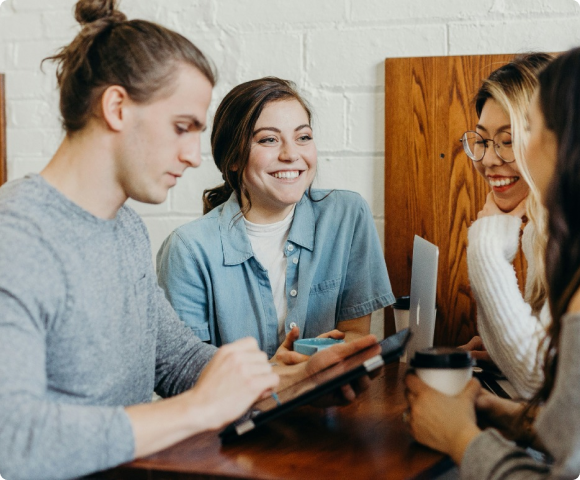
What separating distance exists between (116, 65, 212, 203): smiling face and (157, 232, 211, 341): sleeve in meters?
0.54

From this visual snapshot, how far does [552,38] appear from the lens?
5.97 ft

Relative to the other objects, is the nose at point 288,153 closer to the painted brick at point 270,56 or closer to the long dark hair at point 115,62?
the painted brick at point 270,56

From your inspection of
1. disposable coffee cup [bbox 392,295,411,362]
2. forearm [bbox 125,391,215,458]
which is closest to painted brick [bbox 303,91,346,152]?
disposable coffee cup [bbox 392,295,411,362]

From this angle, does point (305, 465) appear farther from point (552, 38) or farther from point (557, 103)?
point (552, 38)

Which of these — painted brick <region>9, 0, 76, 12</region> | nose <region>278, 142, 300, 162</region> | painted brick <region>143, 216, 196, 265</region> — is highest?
painted brick <region>9, 0, 76, 12</region>

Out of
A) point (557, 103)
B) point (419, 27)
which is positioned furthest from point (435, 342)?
point (557, 103)

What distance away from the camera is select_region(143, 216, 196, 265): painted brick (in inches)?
81.7

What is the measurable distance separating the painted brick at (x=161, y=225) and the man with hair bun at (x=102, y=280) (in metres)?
0.83

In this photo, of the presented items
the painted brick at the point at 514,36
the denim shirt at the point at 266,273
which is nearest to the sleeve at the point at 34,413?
the denim shirt at the point at 266,273

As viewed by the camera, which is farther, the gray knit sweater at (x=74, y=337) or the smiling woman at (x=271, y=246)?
the smiling woman at (x=271, y=246)

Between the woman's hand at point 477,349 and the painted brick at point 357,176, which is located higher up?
the painted brick at point 357,176

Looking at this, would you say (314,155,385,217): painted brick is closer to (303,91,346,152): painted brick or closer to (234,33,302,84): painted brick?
(303,91,346,152): painted brick

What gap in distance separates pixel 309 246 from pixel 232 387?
2.70 ft

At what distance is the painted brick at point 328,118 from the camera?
1.93 meters
